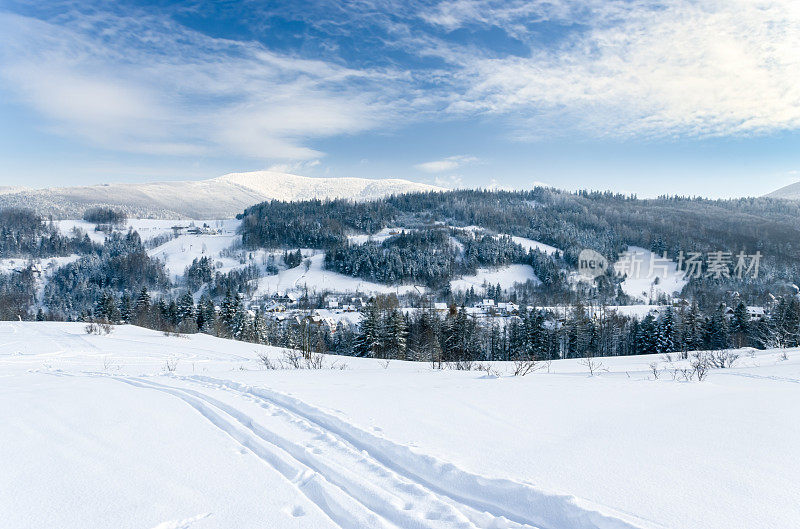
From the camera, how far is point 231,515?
9.42 feet

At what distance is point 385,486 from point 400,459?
1.59 feet

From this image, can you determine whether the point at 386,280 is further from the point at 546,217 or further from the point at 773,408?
the point at 773,408

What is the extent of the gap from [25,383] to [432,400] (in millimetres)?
8930

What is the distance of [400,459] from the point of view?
3.83 m

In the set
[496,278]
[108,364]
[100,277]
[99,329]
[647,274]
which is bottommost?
[100,277]

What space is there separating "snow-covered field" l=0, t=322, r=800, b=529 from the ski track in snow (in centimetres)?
2

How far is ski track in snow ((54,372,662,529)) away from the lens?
2.79 meters

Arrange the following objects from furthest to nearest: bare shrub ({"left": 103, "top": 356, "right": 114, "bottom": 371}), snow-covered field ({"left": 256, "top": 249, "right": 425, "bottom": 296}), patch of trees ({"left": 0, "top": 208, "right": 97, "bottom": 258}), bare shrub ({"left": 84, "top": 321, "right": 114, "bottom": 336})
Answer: patch of trees ({"left": 0, "top": 208, "right": 97, "bottom": 258}) → snow-covered field ({"left": 256, "top": 249, "right": 425, "bottom": 296}) → bare shrub ({"left": 84, "top": 321, "right": 114, "bottom": 336}) → bare shrub ({"left": 103, "top": 356, "right": 114, "bottom": 371})

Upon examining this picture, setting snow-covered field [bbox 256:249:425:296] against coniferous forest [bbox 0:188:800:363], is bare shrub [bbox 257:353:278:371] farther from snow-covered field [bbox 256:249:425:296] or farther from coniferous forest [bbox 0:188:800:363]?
snow-covered field [bbox 256:249:425:296]

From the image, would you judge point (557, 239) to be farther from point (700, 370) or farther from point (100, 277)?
point (100, 277)

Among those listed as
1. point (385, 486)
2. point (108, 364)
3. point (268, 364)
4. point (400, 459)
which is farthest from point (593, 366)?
point (108, 364)

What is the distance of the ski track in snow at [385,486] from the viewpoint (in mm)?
2789

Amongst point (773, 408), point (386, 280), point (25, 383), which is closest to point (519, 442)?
point (773, 408)

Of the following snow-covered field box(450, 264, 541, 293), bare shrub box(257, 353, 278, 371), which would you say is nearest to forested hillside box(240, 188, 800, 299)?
snow-covered field box(450, 264, 541, 293)
